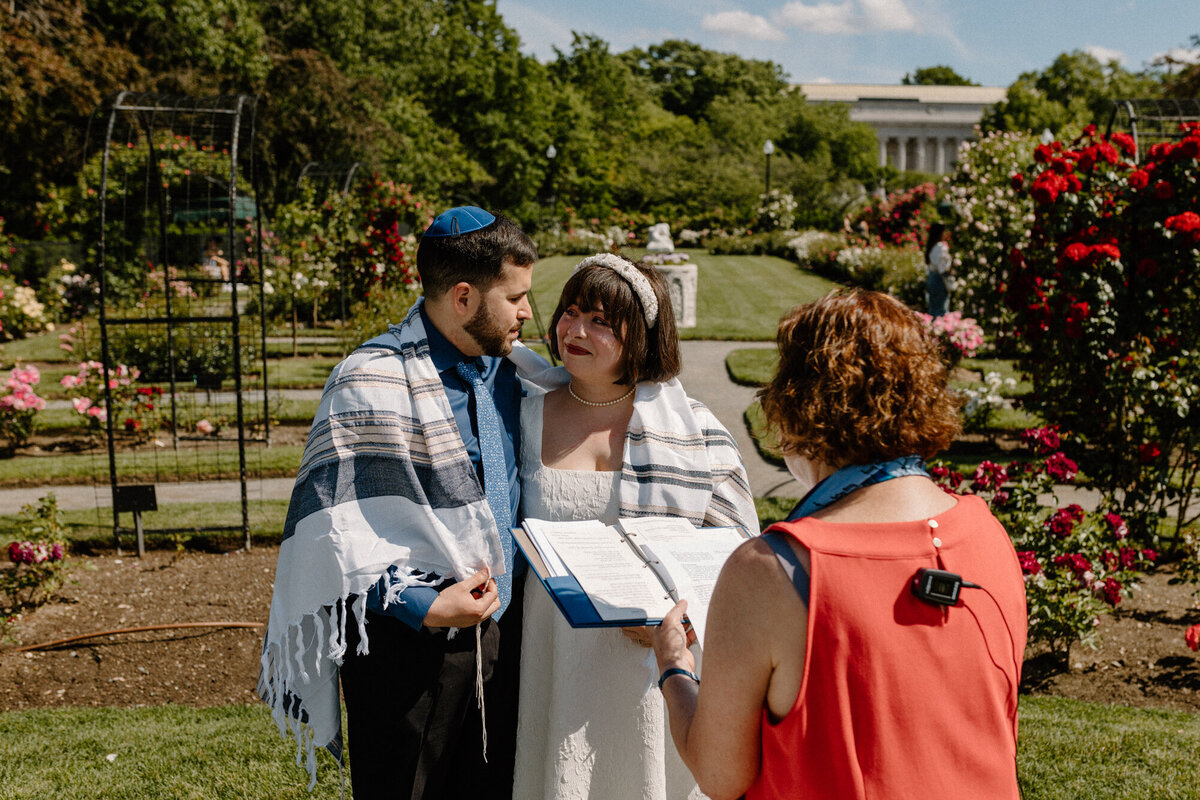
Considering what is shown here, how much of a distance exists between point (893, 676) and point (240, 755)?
2952mm

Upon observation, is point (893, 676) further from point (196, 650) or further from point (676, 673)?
point (196, 650)

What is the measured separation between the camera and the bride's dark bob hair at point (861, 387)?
1.36m

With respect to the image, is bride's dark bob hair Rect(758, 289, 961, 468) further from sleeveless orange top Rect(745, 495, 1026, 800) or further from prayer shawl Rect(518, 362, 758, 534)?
prayer shawl Rect(518, 362, 758, 534)

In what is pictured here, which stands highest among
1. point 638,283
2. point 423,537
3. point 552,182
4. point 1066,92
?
point 1066,92

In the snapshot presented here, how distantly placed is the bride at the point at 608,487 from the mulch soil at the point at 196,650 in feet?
8.20

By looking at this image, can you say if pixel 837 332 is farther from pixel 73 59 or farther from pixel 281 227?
pixel 73 59

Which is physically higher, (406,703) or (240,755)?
(406,703)

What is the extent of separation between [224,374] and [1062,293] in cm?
825

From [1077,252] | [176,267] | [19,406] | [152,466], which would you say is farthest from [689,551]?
[176,267]

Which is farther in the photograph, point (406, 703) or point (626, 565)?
point (406, 703)

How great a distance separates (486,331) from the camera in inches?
84.0

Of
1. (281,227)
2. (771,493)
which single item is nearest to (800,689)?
(771,493)

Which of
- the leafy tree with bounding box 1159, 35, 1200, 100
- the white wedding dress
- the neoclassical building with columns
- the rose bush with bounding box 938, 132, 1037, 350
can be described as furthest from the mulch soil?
the neoclassical building with columns

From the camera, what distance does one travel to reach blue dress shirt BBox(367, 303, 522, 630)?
1.97m
